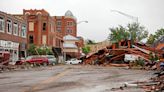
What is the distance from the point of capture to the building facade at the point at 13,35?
57125 millimetres

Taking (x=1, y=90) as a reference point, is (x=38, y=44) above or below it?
above

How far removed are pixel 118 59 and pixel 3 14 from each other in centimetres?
1712

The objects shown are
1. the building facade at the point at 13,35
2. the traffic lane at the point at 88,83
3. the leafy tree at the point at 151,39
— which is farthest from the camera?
the leafy tree at the point at 151,39

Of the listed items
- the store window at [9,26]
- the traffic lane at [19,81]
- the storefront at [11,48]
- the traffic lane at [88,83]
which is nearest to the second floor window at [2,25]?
the storefront at [11,48]

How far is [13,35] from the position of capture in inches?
2464

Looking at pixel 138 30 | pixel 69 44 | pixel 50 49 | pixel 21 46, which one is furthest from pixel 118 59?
pixel 138 30

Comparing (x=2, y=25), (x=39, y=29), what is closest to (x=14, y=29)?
(x=2, y=25)

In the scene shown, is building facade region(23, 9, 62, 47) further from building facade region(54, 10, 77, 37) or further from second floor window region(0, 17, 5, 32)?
building facade region(54, 10, 77, 37)

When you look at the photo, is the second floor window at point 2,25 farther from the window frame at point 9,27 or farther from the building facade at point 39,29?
the building facade at point 39,29

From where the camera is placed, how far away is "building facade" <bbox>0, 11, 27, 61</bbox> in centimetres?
5712

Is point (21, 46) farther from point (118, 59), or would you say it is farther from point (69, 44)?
point (69, 44)

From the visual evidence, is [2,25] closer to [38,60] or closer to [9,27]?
[9,27]

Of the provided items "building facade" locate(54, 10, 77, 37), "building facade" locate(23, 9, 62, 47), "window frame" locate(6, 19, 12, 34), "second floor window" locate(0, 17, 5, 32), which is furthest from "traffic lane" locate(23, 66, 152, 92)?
"building facade" locate(54, 10, 77, 37)

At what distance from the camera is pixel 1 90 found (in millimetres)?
15516
